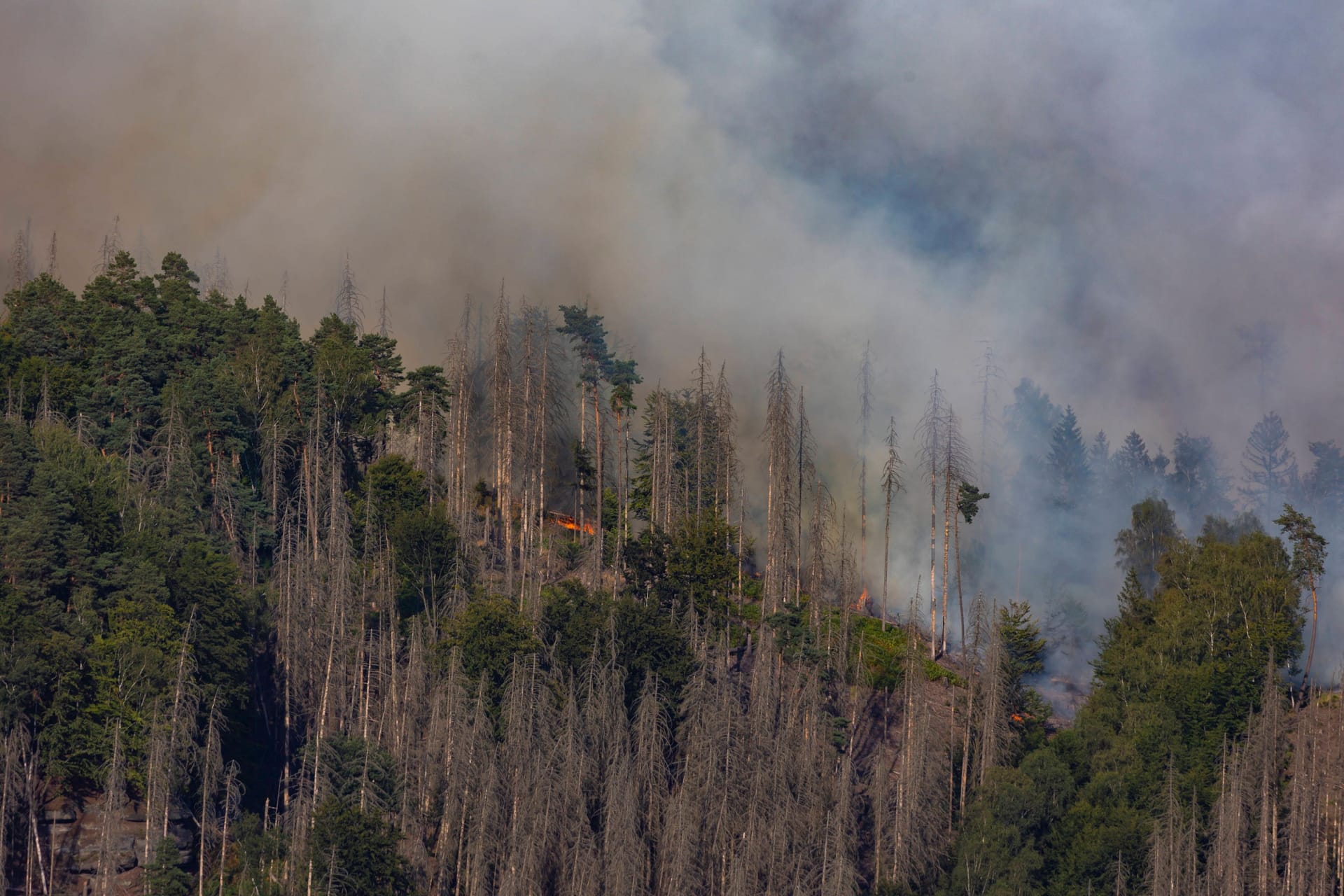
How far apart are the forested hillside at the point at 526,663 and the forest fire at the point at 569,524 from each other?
961 millimetres

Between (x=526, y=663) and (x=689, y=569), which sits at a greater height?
(x=689, y=569)

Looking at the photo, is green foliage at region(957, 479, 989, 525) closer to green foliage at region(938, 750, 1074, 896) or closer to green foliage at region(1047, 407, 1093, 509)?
green foliage at region(938, 750, 1074, 896)

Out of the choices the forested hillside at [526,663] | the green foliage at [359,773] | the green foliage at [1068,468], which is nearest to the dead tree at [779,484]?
the forested hillside at [526,663]

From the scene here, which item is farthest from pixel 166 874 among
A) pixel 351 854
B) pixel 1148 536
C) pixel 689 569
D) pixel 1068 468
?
pixel 1068 468

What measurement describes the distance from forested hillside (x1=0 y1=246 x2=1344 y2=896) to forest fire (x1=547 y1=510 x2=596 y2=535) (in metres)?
0.96

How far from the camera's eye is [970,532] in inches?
6294

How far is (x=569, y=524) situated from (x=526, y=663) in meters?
38.5

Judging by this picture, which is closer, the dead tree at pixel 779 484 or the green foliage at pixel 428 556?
the green foliage at pixel 428 556

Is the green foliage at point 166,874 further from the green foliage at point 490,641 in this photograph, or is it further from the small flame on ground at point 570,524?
the small flame on ground at point 570,524

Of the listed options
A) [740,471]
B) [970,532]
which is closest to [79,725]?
[740,471]

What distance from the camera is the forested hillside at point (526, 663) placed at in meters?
79.9

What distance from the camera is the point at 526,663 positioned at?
88250 mm

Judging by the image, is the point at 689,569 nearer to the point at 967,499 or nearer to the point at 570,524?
the point at 570,524

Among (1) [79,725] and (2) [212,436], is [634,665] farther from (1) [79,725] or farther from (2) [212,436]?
(2) [212,436]
